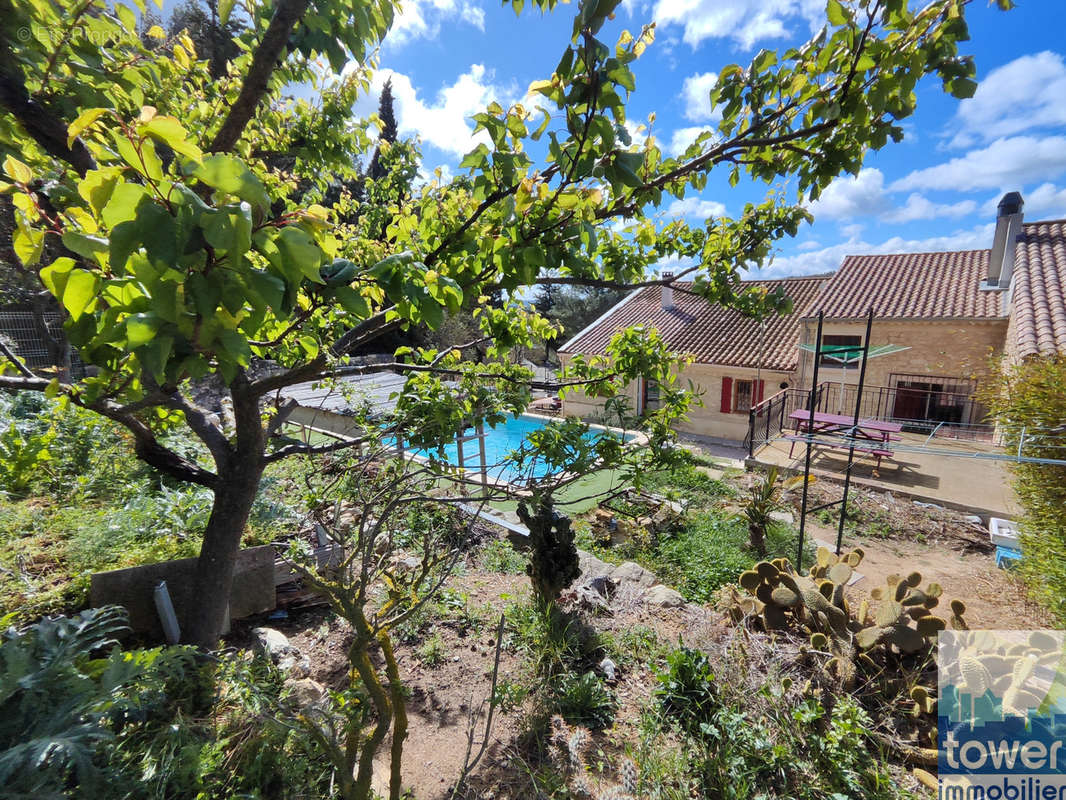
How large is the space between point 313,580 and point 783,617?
346cm

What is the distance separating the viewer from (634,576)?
16.0ft

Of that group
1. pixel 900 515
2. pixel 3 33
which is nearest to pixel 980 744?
pixel 3 33

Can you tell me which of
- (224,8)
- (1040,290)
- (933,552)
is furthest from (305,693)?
(1040,290)

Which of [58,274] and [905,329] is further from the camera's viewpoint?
[905,329]

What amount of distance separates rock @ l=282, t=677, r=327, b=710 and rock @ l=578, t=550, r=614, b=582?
2569mm

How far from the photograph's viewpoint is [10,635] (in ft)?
6.64

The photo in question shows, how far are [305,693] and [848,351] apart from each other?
6138mm

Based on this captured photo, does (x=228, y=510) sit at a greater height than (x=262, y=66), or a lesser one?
lesser

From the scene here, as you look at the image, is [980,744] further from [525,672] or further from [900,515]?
[900,515]

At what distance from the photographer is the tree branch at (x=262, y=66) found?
180 cm

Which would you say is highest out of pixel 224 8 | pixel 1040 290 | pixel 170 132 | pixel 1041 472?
pixel 1040 290

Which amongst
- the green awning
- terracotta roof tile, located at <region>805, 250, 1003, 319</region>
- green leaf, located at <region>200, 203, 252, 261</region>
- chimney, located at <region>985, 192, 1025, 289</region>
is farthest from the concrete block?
chimney, located at <region>985, 192, 1025, 289</region>

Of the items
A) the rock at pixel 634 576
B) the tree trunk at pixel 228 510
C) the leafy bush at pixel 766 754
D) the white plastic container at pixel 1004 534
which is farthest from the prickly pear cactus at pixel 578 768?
the white plastic container at pixel 1004 534

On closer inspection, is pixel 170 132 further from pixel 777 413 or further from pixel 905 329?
pixel 905 329
